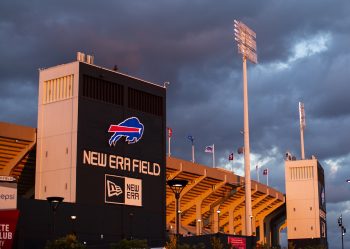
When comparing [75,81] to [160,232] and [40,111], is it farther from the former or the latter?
[160,232]

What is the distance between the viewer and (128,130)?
233 feet

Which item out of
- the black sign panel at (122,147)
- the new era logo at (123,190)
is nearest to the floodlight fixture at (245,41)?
the black sign panel at (122,147)

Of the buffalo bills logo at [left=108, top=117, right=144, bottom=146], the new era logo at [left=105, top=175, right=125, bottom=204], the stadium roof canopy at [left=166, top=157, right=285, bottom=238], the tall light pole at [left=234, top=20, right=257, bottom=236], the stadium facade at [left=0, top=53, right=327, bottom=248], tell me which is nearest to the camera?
the stadium facade at [left=0, top=53, right=327, bottom=248]

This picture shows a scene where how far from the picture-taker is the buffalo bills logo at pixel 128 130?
228ft

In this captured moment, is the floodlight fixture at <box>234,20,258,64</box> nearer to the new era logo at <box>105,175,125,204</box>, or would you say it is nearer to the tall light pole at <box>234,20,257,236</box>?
the tall light pole at <box>234,20,257,236</box>

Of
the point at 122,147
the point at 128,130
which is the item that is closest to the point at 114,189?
the point at 122,147

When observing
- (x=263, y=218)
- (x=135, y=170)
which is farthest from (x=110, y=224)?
(x=263, y=218)

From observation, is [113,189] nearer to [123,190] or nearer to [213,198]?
[123,190]

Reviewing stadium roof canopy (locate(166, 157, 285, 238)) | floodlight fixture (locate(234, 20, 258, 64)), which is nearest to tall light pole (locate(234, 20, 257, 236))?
floodlight fixture (locate(234, 20, 258, 64))

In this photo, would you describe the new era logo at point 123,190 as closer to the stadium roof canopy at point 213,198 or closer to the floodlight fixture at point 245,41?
the stadium roof canopy at point 213,198

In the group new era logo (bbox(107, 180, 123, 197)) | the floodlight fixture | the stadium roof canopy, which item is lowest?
new era logo (bbox(107, 180, 123, 197))

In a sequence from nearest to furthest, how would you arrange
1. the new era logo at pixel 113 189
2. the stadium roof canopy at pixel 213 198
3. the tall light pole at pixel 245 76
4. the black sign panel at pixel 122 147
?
the black sign panel at pixel 122 147 → the new era logo at pixel 113 189 → the tall light pole at pixel 245 76 → the stadium roof canopy at pixel 213 198

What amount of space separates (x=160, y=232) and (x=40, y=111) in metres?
17.1

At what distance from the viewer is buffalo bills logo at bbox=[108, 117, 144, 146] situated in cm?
6938
